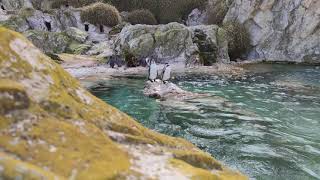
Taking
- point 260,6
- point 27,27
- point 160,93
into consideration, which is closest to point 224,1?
point 260,6

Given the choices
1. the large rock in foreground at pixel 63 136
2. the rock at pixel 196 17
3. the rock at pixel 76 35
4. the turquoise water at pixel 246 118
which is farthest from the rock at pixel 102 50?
the large rock in foreground at pixel 63 136

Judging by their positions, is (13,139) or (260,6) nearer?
(13,139)

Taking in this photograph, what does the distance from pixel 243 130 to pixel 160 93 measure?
18.9ft

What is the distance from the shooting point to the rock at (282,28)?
3278 centimetres

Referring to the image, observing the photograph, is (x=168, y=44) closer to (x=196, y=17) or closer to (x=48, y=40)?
(x=48, y=40)

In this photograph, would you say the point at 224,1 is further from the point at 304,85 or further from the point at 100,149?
the point at 100,149

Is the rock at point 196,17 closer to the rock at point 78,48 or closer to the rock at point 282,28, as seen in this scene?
the rock at point 282,28

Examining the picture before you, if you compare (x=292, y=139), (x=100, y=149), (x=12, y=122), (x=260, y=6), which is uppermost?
(x=260, y=6)

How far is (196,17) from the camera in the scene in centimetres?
4375

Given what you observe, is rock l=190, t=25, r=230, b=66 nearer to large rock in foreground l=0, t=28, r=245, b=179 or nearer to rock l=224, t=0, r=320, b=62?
rock l=224, t=0, r=320, b=62

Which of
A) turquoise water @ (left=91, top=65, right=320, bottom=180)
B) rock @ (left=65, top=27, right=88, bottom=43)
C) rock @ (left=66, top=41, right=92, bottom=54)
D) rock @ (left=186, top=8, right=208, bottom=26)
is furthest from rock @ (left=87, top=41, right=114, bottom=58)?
rock @ (left=186, top=8, right=208, bottom=26)

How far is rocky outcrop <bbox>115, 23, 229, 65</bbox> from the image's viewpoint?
28.7 m

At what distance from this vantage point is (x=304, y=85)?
21328 millimetres

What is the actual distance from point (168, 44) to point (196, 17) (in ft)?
50.8
